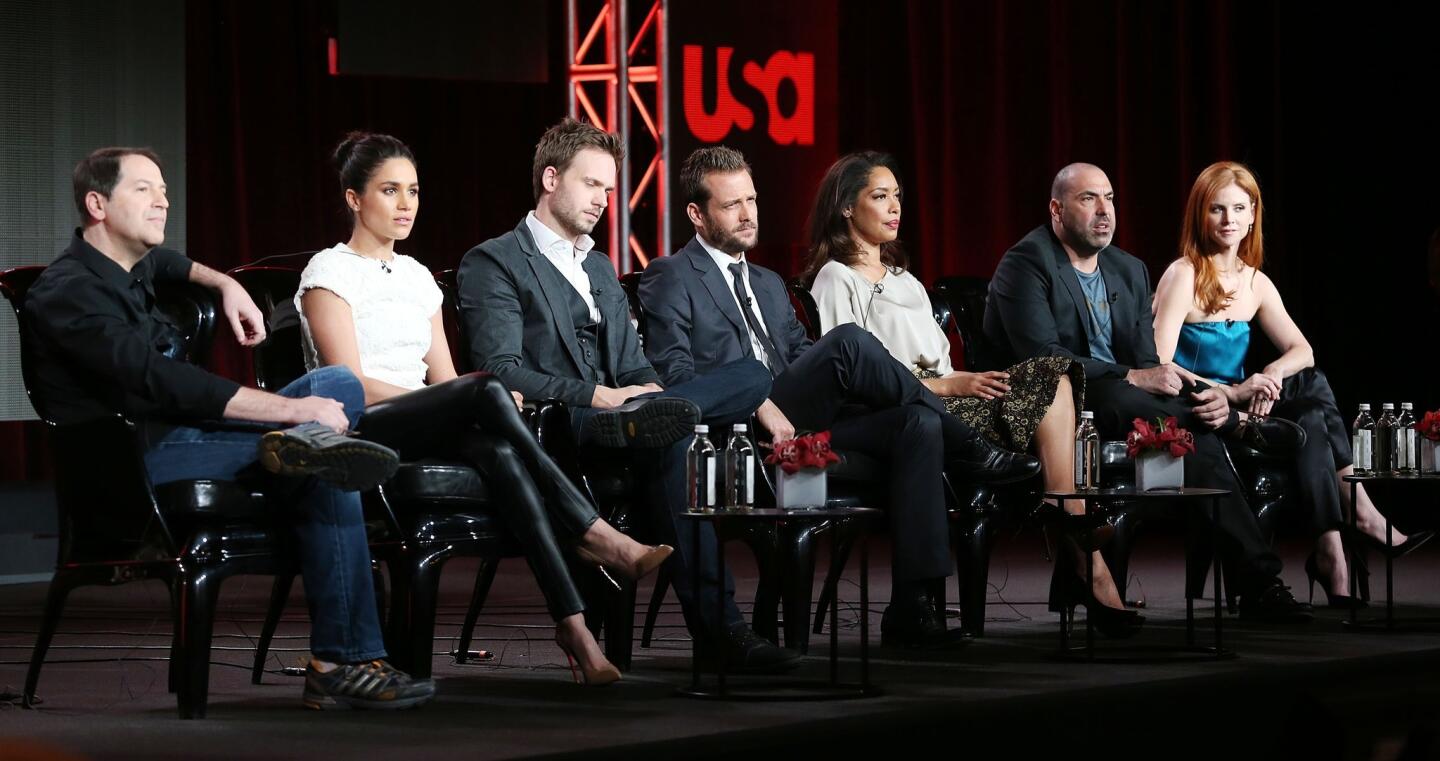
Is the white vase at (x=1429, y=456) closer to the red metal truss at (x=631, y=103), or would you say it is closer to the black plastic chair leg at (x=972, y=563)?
the black plastic chair leg at (x=972, y=563)

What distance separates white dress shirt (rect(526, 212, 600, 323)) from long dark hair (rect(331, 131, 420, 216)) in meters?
0.40

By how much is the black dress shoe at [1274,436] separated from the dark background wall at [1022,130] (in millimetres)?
2823

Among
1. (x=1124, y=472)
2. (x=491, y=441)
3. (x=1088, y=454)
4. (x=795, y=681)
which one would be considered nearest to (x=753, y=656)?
(x=795, y=681)

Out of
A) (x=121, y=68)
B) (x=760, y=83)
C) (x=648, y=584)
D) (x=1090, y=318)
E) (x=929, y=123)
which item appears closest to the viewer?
(x=1090, y=318)

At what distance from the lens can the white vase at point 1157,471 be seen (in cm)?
411

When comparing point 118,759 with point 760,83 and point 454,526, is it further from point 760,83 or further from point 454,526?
point 760,83

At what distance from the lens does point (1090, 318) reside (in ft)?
16.1

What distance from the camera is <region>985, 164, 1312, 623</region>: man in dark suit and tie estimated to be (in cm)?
471

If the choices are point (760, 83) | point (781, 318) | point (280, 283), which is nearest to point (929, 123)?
point (760, 83)

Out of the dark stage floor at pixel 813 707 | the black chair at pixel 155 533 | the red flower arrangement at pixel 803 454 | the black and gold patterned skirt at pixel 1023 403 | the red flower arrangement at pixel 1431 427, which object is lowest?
the dark stage floor at pixel 813 707

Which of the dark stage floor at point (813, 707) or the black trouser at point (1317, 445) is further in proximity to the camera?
the black trouser at point (1317, 445)

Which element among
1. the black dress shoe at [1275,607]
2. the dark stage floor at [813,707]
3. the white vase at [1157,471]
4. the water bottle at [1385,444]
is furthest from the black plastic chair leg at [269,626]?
the water bottle at [1385,444]

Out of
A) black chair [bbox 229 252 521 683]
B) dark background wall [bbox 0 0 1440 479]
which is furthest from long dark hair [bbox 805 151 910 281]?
dark background wall [bbox 0 0 1440 479]

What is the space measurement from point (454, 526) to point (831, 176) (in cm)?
170
